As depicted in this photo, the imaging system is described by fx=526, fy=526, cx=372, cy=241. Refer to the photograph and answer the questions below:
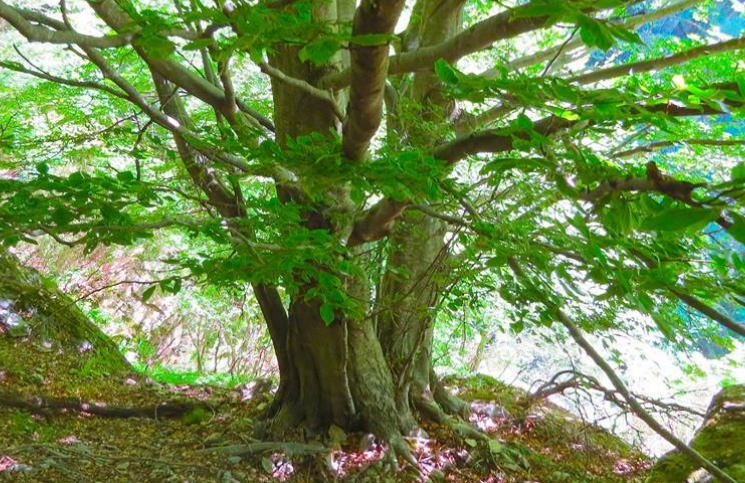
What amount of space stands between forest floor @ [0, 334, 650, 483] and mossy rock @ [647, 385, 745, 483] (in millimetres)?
810

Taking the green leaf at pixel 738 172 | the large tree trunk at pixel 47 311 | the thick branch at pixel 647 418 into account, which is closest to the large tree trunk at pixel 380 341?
the thick branch at pixel 647 418

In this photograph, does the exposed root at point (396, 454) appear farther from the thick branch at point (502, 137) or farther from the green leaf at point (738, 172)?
the green leaf at point (738, 172)

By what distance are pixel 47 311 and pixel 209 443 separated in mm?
2513

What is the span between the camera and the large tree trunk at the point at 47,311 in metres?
4.85

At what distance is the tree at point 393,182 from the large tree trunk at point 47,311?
1675mm

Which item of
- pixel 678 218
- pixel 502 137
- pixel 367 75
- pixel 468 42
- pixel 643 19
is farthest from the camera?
pixel 643 19

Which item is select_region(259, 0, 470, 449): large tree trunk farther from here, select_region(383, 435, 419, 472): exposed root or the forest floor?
the forest floor

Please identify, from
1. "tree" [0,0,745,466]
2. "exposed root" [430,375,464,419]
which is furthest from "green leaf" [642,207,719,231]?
"exposed root" [430,375,464,419]

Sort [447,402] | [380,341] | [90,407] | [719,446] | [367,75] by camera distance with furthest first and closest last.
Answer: [447,402] → [380,341] → [90,407] → [719,446] → [367,75]

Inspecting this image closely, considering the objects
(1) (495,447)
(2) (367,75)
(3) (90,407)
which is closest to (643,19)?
(2) (367,75)

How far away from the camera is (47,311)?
5.07 m

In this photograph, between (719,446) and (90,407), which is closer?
(719,446)

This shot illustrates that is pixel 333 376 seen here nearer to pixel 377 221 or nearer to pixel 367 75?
pixel 377 221

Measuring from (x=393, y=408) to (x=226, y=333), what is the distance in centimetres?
649
